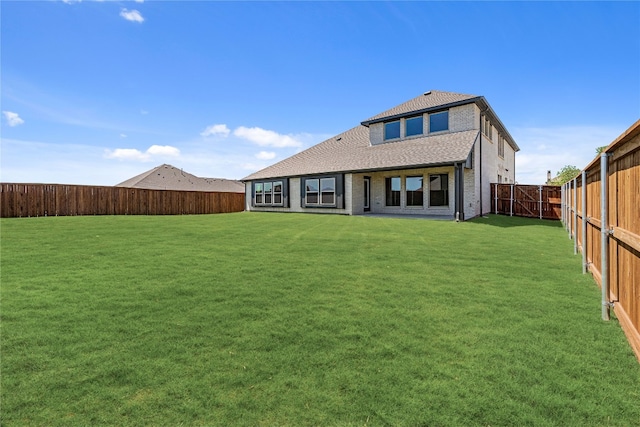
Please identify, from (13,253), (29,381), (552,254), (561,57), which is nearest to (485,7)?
(561,57)

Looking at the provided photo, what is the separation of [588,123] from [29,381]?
29030 millimetres

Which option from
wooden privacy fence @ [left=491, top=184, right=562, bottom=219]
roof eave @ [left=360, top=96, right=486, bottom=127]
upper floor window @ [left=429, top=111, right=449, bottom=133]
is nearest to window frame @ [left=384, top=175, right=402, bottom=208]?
upper floor window @ [left=429, top=111, right=449, bottom=133]

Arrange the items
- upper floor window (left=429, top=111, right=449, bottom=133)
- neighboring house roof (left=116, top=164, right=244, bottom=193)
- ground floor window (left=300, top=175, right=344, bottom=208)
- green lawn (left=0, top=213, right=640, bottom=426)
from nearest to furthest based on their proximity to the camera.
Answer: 1. green lawn (left=0, top=213, right=640, bottom=426)
2. upper floor window (left=429, top=111, right=449, bottom=133)
3. ground floor window (left=300, top=175, right=344, bottom=208)
4. neighboring house roof (left=116, top=164, right=244, bottom=193)

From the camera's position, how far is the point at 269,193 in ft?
78.0

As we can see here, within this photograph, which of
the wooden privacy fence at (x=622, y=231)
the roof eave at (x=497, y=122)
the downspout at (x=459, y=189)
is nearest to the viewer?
the wooden privacy fence at (x=622, y=231)

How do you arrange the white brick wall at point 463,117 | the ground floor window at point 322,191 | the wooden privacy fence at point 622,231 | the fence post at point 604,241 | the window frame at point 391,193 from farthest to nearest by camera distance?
the ground floor window at point 322,191 < the window frame at point 391,193 < the white brick wall at point 463,117 < the fence post at point 604,241 < the wooden privacy fence at point 622,231

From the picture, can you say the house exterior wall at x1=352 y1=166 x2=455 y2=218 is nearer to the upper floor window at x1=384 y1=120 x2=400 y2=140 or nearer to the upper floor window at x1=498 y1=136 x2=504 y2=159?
the upper floor window at x1=384 y1=120 x2=400 y2=140

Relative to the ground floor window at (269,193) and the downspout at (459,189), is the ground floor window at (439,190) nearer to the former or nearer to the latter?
the downspout at (459,189)

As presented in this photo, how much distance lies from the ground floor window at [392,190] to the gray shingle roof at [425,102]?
14.0ft

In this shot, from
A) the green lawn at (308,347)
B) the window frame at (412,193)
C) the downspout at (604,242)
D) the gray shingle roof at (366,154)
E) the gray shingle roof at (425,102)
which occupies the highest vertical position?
the gray shingle roof at (425,102)

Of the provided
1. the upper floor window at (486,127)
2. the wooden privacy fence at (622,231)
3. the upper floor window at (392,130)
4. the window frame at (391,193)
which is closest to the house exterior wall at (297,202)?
the window frame at (391,193)

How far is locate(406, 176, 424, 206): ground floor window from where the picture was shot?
17578 millimetres

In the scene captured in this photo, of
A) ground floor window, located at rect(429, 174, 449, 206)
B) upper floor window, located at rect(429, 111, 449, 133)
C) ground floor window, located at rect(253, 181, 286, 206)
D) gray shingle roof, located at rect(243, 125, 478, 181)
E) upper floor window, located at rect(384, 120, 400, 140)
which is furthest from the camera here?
ground floor window, located at rect(253, 181, 286, 206)

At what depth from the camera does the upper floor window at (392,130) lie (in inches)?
771
